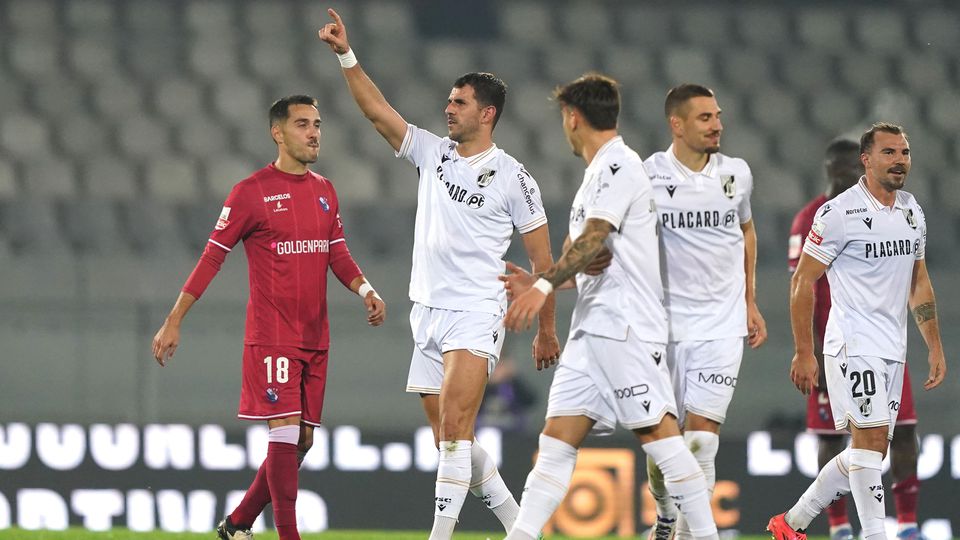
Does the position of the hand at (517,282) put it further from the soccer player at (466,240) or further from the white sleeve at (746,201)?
the white sleeve at (746,201)

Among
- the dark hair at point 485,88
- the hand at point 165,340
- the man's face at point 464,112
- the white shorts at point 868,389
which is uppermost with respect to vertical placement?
the dark hair at point 485,88

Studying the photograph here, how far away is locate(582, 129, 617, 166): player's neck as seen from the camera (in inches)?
221

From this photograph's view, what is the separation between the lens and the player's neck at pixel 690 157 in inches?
244

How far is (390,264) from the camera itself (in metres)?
11.4

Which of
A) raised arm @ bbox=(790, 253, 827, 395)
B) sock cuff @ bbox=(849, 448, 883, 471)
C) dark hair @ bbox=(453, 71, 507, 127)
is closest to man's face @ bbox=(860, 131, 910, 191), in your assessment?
raised arm @ bbox=(790, 253, 827, 395)

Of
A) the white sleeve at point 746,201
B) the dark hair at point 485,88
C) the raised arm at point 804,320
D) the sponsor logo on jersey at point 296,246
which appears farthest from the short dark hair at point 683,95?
the sponsor logo on jersey at point 296,246

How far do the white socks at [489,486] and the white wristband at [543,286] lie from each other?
1401mm

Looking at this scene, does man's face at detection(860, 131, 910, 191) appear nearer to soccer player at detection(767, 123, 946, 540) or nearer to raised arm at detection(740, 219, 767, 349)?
soccer player at detection(767, 123, 946, 540)

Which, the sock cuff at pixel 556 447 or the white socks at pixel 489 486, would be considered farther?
the white socks at pixel 489 486

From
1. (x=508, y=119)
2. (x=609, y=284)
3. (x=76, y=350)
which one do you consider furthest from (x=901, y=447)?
(x=508, y=119)

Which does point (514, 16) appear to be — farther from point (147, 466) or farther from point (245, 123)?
point (147, 466)

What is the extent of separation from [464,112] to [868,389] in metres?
2.23

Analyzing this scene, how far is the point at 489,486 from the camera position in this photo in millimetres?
6406

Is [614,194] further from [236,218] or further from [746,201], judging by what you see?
[236,218]
